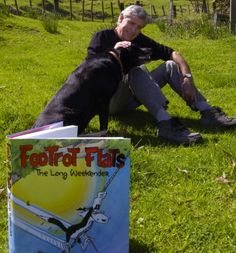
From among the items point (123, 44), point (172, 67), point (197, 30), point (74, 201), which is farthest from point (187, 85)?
point (197, 30)

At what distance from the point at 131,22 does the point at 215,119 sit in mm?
1299

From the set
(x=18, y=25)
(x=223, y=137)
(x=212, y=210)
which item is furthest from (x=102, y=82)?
(x=18, y=25)

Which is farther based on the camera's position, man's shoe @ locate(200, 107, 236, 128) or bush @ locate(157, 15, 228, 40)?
bush @ locate(157, 15, 228, 40)

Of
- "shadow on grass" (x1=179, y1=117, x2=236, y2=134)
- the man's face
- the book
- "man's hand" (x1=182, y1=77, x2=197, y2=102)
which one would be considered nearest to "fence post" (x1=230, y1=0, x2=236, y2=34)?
"shadow on grass" (x1=179, y1=117, x2=236, y2=134)

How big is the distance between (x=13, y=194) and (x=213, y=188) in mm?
1762

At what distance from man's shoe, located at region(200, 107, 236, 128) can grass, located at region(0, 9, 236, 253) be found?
96 millimetres

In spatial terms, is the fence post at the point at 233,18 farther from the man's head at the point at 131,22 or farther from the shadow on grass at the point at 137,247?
the shadow on grass at the point at 137,247

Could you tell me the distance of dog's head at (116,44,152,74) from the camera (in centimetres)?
478

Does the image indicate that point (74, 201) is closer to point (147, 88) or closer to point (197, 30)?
point (147, 88)

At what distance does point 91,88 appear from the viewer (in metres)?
4.57

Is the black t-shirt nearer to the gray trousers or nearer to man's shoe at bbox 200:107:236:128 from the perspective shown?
the gray trousers

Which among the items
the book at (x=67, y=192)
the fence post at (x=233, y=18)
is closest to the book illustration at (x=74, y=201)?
the book at (x=67, y=192)

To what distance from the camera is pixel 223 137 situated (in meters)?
4.88

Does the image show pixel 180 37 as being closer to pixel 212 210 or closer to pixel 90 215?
pixel 212 210
